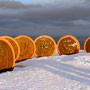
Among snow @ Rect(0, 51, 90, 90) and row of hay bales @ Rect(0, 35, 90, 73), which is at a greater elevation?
row of hay bales @ Rect(0, 35, 90, 73)

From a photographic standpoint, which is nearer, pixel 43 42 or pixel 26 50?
pixel 26 50

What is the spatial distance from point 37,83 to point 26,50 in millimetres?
6014

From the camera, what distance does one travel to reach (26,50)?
1110 centimetres

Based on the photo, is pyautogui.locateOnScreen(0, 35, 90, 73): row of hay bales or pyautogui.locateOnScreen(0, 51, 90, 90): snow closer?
pyautogui.locateOnScreen(0, 51, 90, 90): snow

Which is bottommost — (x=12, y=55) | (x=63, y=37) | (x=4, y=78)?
(x=4, y=78)

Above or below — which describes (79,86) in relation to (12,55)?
below

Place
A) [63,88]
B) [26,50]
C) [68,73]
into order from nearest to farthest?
1. [63,88]
2. [68,73]
3. [26,50]

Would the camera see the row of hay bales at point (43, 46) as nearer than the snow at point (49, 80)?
No

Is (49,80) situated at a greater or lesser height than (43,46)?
lesser

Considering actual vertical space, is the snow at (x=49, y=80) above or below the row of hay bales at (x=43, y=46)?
below

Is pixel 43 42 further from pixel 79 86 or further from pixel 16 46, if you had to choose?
pixel 79 86

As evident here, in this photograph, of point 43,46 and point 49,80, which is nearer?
point 49,80

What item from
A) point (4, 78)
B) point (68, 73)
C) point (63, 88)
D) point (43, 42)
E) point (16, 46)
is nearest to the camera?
point (63, 88)

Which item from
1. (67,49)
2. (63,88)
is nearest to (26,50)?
(67,49)
